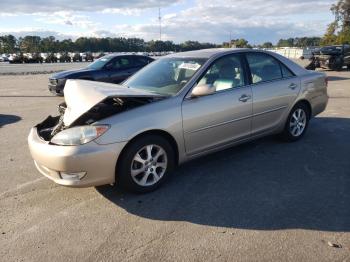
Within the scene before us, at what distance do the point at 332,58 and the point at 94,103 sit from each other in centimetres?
2078

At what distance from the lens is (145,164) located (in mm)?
4227

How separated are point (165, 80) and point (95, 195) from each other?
5.81 ft

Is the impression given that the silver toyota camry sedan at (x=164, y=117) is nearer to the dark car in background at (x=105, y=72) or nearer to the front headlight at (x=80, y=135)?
the front headlight at (x=80, y=135)

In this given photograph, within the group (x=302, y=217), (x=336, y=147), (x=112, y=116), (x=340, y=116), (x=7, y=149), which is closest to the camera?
(x=302, y=217)

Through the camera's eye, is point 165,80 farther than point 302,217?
Yes

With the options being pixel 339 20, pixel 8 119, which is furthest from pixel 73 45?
pixel 8 119

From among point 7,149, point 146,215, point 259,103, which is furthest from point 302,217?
point 7,149

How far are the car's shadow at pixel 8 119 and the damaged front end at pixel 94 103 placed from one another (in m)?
4.52

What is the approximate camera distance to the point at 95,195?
4.33 m

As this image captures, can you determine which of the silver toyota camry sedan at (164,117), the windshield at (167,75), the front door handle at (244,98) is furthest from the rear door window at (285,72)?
the windshield at (167,75)

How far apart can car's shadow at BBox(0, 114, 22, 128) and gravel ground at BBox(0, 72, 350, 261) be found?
3.30m

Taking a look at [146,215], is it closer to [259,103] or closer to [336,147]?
[259,103]

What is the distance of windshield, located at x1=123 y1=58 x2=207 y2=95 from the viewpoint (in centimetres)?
479

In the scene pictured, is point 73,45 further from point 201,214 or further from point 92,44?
point 201,214
